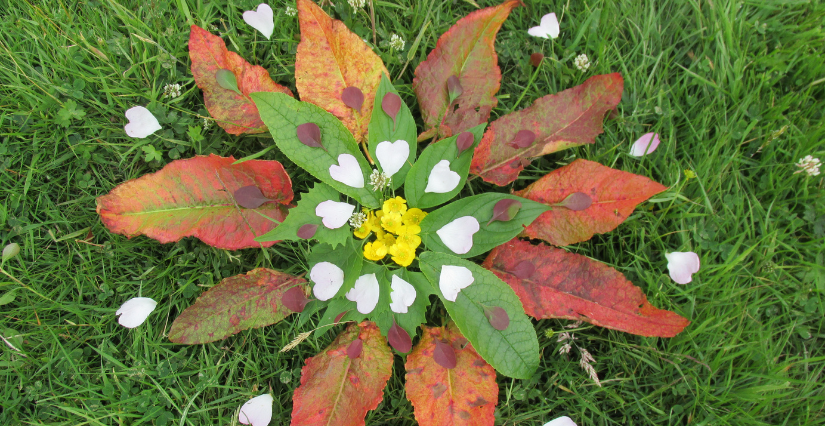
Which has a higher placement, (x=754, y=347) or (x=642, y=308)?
(x=642, y=308)

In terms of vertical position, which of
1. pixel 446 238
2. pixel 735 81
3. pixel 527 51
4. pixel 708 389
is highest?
pixel 527 51

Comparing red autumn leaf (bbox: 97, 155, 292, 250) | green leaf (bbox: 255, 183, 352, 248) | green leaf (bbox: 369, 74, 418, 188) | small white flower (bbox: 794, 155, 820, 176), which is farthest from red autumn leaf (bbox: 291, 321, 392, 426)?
small white flower (bbox: 794, 155, 820, 176)

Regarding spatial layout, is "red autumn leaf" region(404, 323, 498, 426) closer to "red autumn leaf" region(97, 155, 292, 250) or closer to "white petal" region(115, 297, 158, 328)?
"red autumn leaf" region(97, 155, 292, 250)

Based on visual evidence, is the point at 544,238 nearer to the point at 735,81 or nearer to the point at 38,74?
the point at 735,81

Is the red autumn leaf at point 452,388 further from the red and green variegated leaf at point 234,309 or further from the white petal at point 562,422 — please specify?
the red and green variegated leaf at point 234,309

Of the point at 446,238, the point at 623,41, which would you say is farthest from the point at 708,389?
the point at 623,41

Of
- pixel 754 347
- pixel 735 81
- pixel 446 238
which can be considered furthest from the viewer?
pixel 735 81

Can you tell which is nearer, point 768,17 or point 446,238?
point 446,238
